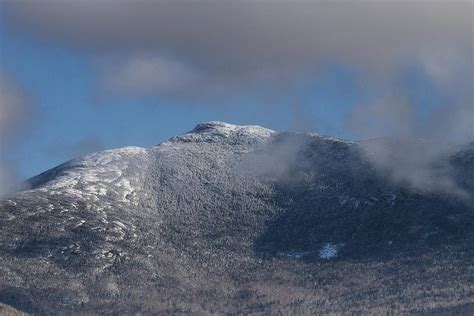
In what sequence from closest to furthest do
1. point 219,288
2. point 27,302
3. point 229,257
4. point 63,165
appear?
point 27,302 < point 219,288 < point 229,257 < point 63,165

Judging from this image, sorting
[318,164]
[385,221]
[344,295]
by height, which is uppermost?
[318,164]

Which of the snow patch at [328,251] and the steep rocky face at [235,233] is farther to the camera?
the snow patch at [328,251]

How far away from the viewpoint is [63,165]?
527 ft

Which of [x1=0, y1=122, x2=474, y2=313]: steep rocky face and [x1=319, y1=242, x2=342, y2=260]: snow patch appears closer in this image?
[x1=0, y1=122, x2=474, y2=313]: steep rocky face

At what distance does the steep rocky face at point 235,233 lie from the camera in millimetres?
109312

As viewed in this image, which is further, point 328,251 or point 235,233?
point 235,233

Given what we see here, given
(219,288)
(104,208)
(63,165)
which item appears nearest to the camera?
(219,288)

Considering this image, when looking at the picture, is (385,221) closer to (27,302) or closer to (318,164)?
(318,164)

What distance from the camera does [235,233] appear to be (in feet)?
440

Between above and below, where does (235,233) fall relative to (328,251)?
above

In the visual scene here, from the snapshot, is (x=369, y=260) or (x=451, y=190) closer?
(x=369, y=260)

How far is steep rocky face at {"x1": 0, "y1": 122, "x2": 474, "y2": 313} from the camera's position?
10931cm

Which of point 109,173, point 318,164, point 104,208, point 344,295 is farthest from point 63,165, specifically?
point 344,295

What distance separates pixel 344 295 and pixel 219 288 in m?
15.2
